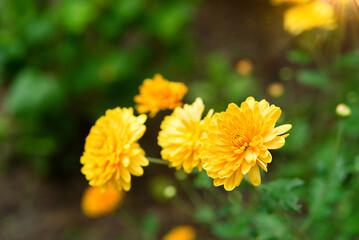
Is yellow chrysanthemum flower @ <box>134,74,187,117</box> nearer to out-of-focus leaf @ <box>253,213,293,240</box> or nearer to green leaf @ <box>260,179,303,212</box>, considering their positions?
green leaf @ <box>260,179,303,212</box>

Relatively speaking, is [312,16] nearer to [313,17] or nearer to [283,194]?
[313,17]

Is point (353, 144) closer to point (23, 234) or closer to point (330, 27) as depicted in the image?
point (330, 27)

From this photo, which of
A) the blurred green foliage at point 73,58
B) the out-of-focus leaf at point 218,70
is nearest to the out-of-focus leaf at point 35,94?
the blurred green foliage at point 73,58

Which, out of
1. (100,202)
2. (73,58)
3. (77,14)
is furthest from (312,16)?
(73,58)

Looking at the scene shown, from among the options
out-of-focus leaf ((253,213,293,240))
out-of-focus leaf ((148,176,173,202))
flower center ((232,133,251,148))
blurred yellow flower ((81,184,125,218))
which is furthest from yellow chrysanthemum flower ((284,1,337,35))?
out-of-focus leaf ((148,176,173,202))

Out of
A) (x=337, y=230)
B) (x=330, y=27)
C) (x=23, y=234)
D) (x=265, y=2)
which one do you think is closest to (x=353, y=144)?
(x=337, y=230)

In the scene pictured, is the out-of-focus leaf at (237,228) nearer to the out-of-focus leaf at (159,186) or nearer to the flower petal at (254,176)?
the flower petal at (254,176)
